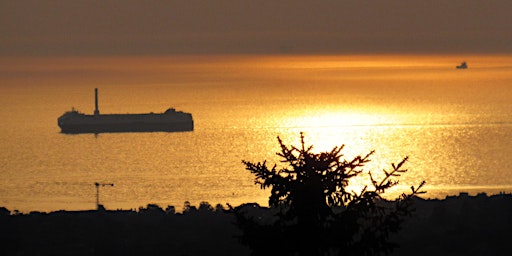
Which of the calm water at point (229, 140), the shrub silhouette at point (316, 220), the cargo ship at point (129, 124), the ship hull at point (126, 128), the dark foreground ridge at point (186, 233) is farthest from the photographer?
the cargo ship at point (129, 124)

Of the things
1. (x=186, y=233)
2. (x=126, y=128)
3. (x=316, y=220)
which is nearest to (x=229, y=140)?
(x=126, y=128)

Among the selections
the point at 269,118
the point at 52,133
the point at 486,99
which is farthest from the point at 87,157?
the point at 486,99

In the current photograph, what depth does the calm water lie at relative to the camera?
223ft

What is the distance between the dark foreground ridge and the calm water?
2124cm

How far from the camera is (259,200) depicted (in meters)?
61.5

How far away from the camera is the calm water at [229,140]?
67.9 meters

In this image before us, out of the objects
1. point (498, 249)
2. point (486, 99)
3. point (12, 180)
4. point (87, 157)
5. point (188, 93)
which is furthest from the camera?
point (188, 93)

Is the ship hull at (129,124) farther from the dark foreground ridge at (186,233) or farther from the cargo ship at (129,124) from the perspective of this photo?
the dark foreground ridge at (186,233)

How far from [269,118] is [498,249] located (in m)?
99.1

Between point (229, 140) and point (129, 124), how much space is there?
15.2 meters

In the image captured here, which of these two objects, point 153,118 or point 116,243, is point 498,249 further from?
point 153,118

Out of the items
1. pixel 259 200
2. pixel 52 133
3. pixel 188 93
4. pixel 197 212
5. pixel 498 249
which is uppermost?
pixel 188 93

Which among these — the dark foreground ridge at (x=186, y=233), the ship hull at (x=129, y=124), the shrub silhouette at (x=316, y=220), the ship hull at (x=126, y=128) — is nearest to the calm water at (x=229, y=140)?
the ship hull at (x=126, y=128)

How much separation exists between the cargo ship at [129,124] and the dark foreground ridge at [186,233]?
73.7 m
